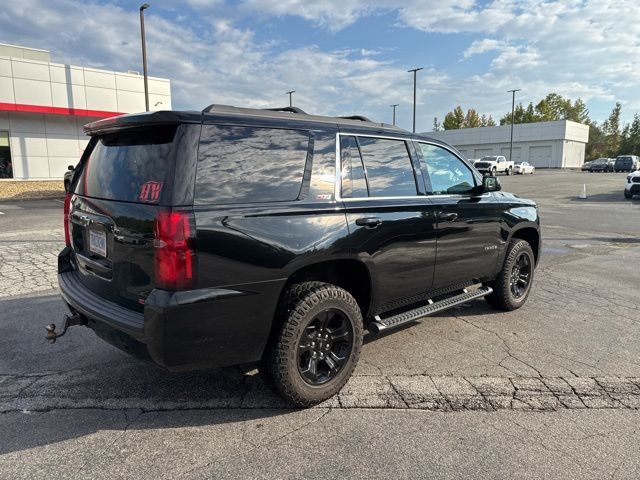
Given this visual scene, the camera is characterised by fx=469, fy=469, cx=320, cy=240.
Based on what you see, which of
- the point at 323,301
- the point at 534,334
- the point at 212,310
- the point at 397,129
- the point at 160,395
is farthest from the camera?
the point at 534,334

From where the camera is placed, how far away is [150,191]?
2828mm

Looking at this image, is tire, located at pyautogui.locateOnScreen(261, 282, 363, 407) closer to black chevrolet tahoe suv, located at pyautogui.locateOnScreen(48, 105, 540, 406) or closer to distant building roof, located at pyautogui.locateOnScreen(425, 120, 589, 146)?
black chevrolet tahoe suv, located at pyautogui.locateOnScreen(48, 105, 540, 406)

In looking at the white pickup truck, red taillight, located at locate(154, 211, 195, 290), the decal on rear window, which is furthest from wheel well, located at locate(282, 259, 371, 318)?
the white pickup truck

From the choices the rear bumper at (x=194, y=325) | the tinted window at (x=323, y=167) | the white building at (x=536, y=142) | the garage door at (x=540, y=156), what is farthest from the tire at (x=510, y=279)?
the garage door at (x=540, y=156)

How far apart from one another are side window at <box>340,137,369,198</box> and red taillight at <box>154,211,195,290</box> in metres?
1.26

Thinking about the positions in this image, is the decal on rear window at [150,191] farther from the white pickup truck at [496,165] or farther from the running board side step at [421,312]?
the white pickup truck at [496,165]

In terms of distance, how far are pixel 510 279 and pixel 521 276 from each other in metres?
0.38

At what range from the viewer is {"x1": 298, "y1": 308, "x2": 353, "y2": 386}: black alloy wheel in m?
Result: 3.27

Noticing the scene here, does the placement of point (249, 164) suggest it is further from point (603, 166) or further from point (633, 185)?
point (603, 166)

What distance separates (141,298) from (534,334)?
3.80 metres

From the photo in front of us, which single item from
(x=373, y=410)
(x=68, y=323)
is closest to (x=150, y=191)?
(x=68, y=323)

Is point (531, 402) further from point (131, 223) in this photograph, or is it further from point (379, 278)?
point (131, 223)

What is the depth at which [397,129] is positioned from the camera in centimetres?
417

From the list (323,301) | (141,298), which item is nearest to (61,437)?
(141,298)
